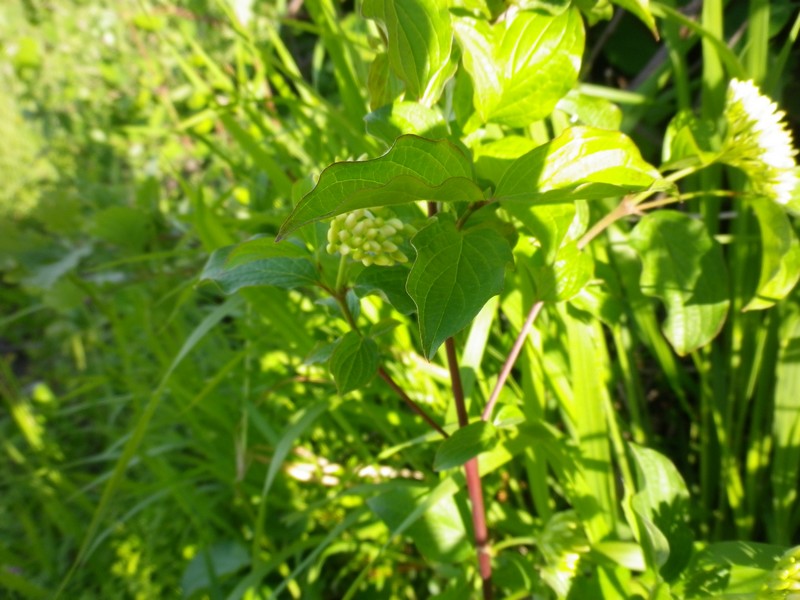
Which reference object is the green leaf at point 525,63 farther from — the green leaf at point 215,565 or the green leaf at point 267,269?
the green leaf at point 215,565

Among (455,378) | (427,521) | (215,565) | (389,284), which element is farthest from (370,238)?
(215,565)

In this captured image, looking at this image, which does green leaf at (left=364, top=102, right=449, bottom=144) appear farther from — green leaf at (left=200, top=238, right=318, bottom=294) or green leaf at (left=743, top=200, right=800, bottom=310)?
green leaf at (left=743, top=200, right=800, bottom=310)

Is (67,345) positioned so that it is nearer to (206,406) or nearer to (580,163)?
(206,406)

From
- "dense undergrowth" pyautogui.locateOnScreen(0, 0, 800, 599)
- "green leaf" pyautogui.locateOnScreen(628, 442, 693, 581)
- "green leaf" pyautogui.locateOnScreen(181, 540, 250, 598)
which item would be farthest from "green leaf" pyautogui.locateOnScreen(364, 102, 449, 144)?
A: "green leaf" pyautogui.locateOnScreen(181, 540, 250, 598)

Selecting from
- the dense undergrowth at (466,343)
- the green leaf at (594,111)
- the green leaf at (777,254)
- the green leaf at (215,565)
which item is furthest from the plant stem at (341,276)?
the green leaf at (215,565)

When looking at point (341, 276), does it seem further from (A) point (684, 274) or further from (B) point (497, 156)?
(A) point (684, 274)

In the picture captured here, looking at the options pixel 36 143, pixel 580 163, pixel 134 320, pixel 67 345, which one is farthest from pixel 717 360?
pixel 36 143
